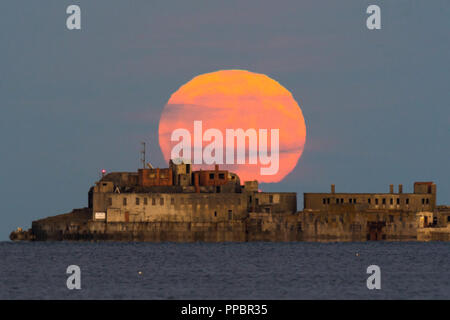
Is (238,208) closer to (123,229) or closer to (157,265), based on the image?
(123,229)

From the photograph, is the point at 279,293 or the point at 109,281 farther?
the point at 109,281

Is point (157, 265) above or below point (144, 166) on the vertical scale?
below

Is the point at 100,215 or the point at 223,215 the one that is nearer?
the point at 223,215

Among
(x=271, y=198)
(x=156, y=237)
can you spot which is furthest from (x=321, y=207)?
(x=156, y=237)

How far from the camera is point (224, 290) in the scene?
9294 centimetres

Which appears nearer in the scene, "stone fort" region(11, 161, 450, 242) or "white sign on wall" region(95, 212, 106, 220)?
"stone fort" region(11, 161, 450, 242)

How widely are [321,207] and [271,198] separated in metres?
9.19

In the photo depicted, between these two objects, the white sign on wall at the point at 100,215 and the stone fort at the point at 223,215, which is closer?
the stone fort at the point at 223,215
